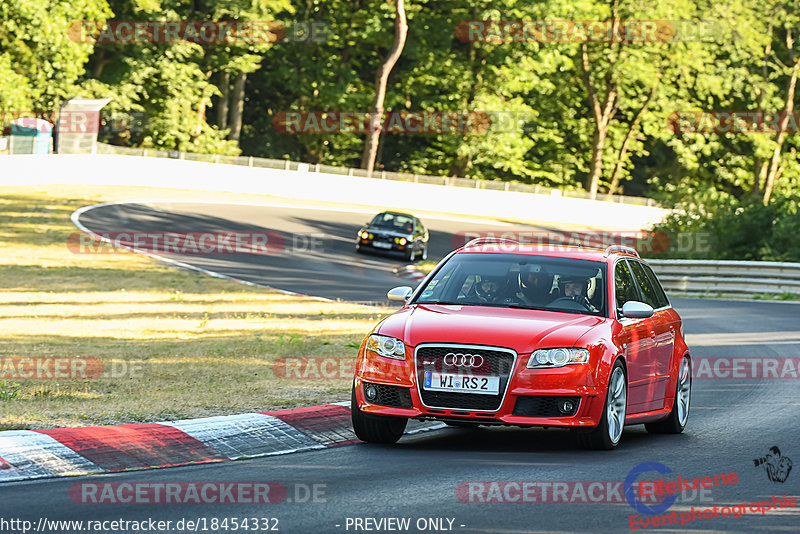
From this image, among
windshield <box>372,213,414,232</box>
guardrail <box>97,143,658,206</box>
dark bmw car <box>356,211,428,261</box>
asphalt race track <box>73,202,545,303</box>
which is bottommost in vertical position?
asphalt race track <box>73,202,545,303</box>

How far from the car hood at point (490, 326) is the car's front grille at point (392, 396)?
352 mm

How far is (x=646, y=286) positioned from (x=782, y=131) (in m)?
65.9

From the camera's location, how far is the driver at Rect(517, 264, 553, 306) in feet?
31.4

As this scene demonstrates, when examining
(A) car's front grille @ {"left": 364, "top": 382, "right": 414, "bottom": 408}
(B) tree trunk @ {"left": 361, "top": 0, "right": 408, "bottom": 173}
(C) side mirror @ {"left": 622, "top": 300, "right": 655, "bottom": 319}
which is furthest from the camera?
(B) tree trunk @ {"left": 361, "top": 0, "right": 408, "bottom": 173}

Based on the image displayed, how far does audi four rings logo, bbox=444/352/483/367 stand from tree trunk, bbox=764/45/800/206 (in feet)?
215

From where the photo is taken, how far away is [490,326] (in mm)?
8688

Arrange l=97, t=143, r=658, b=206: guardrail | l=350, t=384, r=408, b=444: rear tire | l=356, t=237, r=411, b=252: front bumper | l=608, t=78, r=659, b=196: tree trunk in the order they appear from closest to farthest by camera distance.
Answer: l=350, t=384, r=408, b=444: rear tire
l=356, t=237, r=411, b=252: front bumper
l=97, t=143, r=658, b=206: guardrail
l=608, t=78, r=659, b=196: tree trunk

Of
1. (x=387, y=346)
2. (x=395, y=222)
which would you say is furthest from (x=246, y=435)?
(x=395, y=222)

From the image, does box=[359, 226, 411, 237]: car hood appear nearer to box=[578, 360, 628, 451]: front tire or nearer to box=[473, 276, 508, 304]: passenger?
box=[473, 276, 508, 304]: passenger

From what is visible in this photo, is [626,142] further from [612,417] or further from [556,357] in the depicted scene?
[556,357]

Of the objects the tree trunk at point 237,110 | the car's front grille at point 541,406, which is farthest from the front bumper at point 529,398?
the tree trunk at point 237,110

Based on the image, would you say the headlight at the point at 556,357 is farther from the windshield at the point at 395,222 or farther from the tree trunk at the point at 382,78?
the tree trunk at the point at 382,78

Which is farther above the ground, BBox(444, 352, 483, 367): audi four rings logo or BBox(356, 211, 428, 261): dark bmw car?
BBox(444, 352, 483, 367): audi four rings logo

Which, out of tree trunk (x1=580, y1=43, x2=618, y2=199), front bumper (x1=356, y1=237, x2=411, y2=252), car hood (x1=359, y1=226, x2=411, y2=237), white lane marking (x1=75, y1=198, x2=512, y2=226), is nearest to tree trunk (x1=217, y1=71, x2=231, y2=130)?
white lane marking (x1=75, y1=198, x2=512, y2=226)
